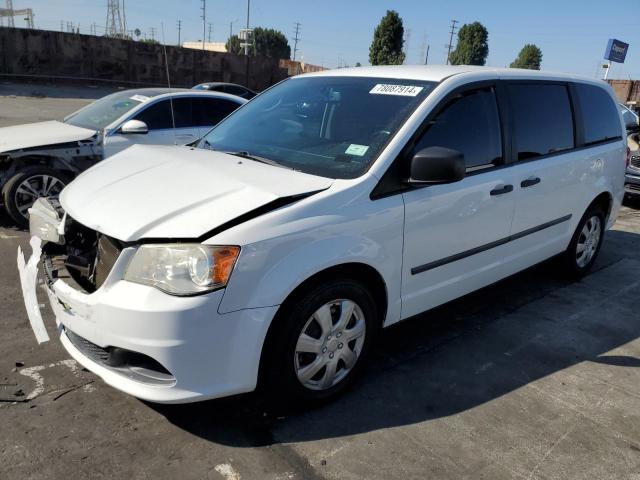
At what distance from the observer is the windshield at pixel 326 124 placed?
121 inches

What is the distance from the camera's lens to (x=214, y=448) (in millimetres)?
2600

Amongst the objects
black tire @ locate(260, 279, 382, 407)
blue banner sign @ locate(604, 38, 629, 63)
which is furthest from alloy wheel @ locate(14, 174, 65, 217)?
blue banner sign @ locate(604, 38, 629, 63)

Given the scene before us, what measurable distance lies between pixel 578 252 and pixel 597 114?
50.3 inches

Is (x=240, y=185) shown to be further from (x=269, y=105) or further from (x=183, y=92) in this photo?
(x=183, y=92)

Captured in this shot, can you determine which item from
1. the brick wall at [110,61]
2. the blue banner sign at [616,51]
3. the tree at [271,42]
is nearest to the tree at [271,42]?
the tree at [271,42]

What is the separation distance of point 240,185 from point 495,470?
1.86 m

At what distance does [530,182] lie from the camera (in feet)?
12.8

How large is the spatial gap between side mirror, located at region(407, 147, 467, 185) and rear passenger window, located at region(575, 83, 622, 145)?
2.39 m

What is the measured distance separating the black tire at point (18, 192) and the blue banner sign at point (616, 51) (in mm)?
25096

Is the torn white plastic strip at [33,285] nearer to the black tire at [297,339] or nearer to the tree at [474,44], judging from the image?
the black tire at [297,339]

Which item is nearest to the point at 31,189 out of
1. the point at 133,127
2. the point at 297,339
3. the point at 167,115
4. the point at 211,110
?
the point at 133,127

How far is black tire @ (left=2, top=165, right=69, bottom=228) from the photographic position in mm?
5834

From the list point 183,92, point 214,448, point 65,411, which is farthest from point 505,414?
point 183,92

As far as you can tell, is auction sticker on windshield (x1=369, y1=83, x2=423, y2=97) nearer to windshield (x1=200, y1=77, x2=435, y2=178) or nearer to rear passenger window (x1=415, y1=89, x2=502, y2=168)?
windshield (x1=200, y1=77, x2=435, y2=178)
